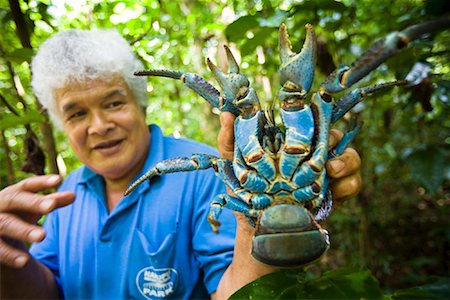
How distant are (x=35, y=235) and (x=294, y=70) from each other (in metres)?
0.74

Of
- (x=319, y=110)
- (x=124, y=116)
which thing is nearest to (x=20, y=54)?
(x=124, y=116)

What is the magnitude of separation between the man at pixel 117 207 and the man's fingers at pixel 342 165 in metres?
0.56

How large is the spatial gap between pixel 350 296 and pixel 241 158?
1.00 feet

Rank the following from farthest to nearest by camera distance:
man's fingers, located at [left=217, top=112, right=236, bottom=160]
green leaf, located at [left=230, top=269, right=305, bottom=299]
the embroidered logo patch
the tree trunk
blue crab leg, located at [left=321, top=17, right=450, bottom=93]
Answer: the tree trunk
the embroidered logo patch
man's fingers, located at [left=217, top=112, right=236, bottom=160]
green leaf, located at [left=230, top=269, right=305, bottom=299]
blue crab leg, located at [left=321, top=17, right=450, bottom=93]

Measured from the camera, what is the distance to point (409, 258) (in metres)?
3.21

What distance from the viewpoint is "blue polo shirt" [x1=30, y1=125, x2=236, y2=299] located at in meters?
1.35

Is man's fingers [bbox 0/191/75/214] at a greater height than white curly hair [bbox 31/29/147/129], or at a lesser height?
lesser

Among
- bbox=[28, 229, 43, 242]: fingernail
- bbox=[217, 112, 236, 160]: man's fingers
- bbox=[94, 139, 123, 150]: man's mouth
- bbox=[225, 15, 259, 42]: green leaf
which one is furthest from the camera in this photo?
bbox=[94, 139, 123, 150]: man's mouth

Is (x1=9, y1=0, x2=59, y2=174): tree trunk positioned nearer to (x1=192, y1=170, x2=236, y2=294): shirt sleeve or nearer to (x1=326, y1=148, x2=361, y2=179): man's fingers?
(x1=192, y1=170, x2=236, y2=294): shirt sleeve

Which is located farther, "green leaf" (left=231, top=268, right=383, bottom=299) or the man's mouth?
the man's mouth

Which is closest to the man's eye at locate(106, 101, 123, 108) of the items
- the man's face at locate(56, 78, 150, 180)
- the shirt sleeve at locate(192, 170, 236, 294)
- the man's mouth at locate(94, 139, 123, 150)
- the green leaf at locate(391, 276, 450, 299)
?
the man's face at locate(56, 78, 150, 180)

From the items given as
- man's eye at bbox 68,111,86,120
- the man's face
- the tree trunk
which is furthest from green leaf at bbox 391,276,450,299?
the tree trunk

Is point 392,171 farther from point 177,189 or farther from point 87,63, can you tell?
point 87,63

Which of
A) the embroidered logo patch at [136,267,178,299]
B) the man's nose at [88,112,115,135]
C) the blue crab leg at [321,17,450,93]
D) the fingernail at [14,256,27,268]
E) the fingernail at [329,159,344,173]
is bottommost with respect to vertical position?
the embroidered logo patch at [136,267,178,299]
